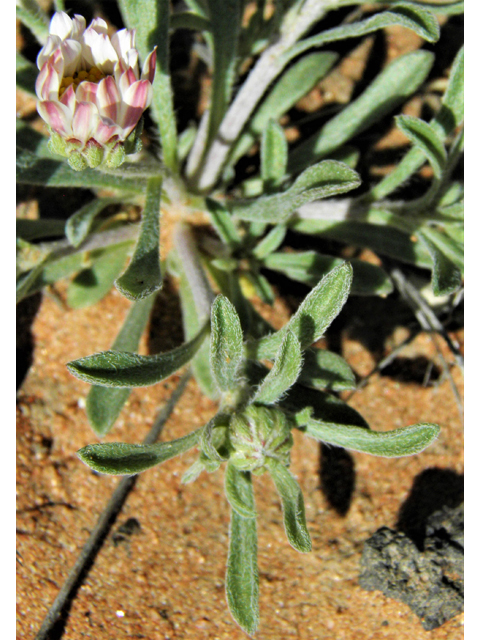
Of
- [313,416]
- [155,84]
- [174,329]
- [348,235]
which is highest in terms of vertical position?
[155,84]

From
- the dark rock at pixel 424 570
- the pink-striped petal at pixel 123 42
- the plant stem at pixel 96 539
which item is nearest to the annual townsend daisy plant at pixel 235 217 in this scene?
the pink-striped petal at pixel 123 42

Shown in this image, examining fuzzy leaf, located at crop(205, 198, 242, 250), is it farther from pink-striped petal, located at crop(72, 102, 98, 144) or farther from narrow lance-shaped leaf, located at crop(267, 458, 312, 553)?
narrow lance-shaped leaf, located at crop(267, 458, 312, 553)

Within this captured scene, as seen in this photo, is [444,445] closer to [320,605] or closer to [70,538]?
[320,605]

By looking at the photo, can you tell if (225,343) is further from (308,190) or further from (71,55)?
(71,55)

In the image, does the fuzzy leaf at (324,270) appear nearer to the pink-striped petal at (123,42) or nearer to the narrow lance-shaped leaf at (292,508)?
the narrow lance-shaped leaf at (292,508)

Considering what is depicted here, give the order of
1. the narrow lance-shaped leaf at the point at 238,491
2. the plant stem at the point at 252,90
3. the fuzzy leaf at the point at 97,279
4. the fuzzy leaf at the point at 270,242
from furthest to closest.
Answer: the fuzzy leaf at the point at 97,279 < the fuzzy leaf at the point at 270,242 < the plant stem at the point at 252,90 < the narrow lance-shaped leaf at the point at 238,491

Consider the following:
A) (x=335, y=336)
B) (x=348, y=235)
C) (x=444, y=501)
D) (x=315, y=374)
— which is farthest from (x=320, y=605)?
(x=348, y=235)
